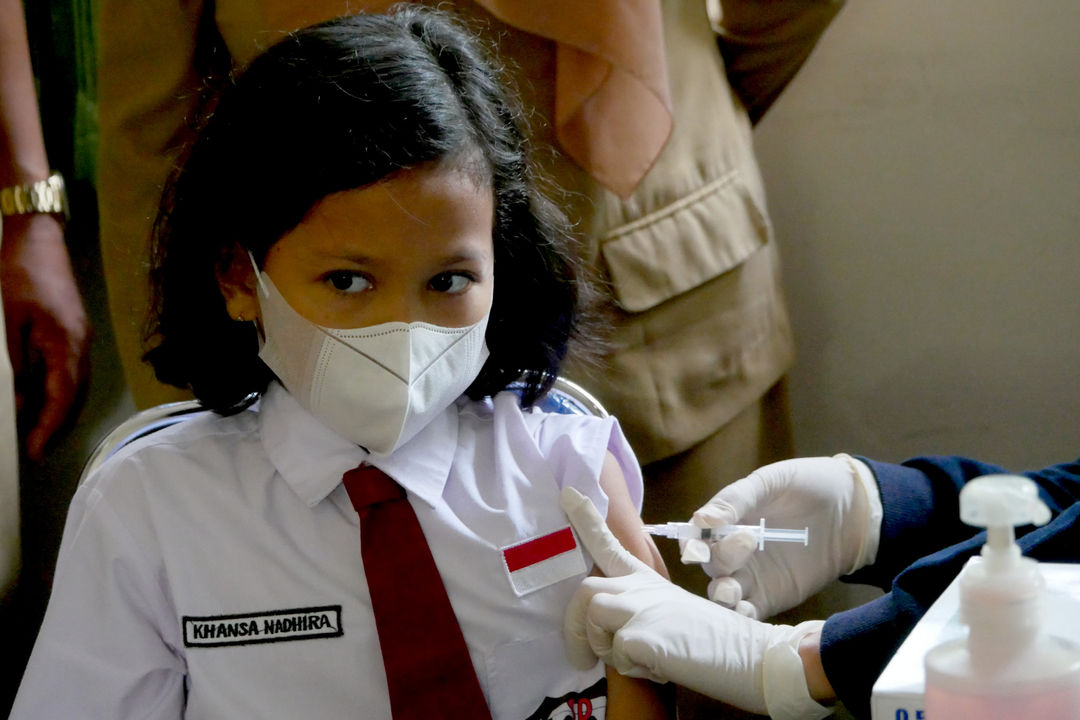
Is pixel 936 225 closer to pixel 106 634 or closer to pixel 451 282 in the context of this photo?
pixel 451 282

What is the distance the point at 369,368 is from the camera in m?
1.01

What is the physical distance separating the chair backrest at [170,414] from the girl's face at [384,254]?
233 mm

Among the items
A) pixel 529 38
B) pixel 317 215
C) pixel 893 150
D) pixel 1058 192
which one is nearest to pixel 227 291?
pixel 317 215

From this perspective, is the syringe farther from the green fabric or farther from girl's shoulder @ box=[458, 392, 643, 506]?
the green fabric

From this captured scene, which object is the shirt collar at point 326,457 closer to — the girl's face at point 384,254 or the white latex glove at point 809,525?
the girl's face at point 384,254

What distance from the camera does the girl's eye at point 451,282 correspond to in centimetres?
106

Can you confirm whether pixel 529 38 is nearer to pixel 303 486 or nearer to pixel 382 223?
pixel 382 223

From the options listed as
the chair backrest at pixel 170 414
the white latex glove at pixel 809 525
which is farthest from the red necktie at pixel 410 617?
the white latex glove at pixel 809 525

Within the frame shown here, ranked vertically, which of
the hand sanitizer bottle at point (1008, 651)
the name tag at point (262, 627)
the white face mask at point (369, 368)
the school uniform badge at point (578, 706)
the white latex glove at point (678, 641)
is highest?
the hand sanitizer bottle at point (1008, 651)

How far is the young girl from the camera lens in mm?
1018

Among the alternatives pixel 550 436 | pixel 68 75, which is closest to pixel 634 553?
pixel 550 436

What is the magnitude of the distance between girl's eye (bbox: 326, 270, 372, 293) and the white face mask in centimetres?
4

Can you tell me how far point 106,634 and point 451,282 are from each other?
1.45 ft

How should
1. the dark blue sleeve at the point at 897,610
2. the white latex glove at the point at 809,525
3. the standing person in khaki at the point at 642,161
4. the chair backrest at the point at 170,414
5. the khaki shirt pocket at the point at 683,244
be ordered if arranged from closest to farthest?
the dark blue sleeve at the point at 897,610 → the chair backrest at the point at 170,414 → the white latex glove at the point at 809,525 → the standing person in khaki at the point at 642,161 → the khaki shirt pocket at the point at 683,244
